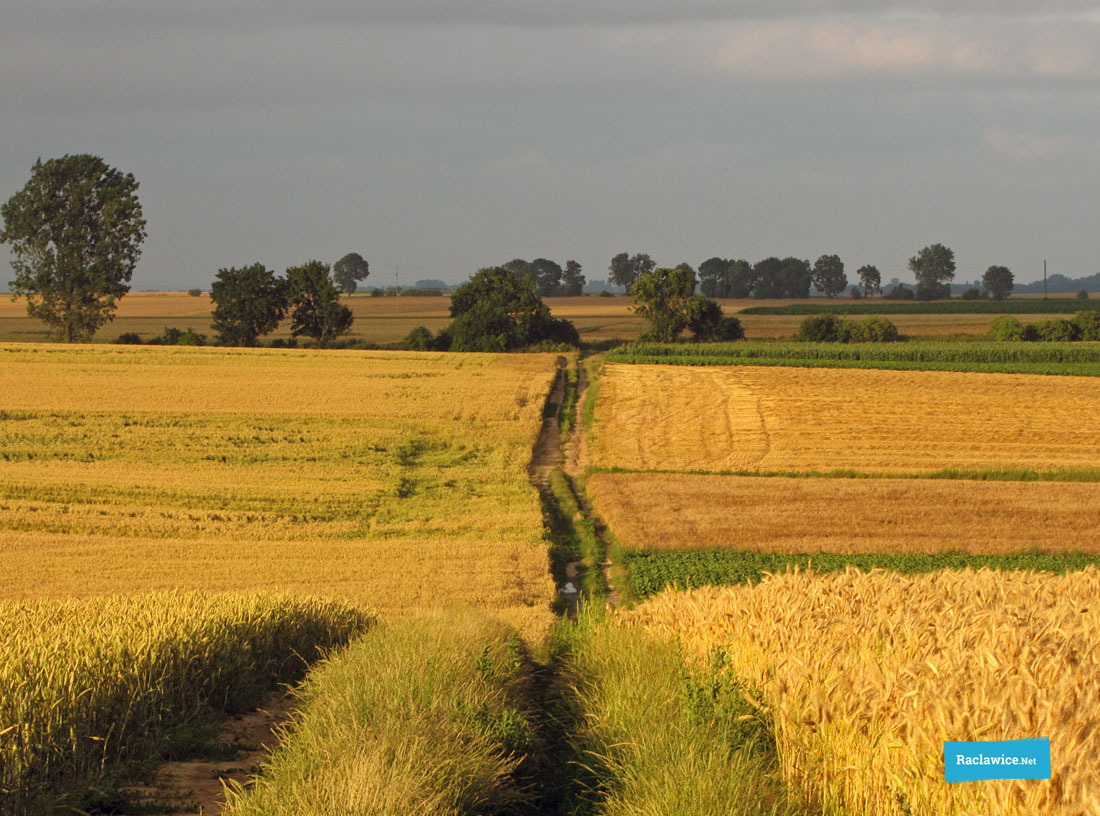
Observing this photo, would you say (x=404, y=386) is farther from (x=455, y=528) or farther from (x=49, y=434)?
(x=455, y=528)

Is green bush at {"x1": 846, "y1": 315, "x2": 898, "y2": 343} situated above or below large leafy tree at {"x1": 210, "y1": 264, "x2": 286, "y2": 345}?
below

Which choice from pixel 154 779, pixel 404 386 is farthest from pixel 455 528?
pixel 404 386

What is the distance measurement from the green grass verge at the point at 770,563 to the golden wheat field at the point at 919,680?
9.30 m

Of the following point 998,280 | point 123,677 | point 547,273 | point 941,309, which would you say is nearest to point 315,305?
point 123,677

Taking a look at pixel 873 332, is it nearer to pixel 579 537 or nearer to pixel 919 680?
pixel 579 537

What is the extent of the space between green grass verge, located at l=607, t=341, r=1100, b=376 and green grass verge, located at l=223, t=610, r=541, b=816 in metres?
49.3

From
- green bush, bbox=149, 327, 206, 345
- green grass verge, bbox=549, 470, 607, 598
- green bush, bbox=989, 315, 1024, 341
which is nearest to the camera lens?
green grass verge, bbox=549, 470, 607, 598

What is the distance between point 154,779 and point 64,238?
280ft

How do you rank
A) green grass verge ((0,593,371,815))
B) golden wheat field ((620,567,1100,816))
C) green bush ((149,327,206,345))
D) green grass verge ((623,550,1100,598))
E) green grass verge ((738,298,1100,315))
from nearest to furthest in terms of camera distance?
golden wheat field ((620,567,1100,816)), green grass verge ((0,593,371,815)), green grass verge ((623,550,1100,598)), green bush ((149,327,206,345)), green grass verge ((738,298,1100,315))

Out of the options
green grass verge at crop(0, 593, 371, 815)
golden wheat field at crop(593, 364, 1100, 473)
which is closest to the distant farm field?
golden wheat field at crop(593, 364, 1100, 473)

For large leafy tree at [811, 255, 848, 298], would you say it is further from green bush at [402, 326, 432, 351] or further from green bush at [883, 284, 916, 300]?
green bush at [402, 326, 432, 351]

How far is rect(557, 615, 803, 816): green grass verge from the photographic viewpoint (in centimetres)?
659

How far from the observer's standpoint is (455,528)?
24.8 m

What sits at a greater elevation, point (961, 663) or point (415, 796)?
point (961, 663)
